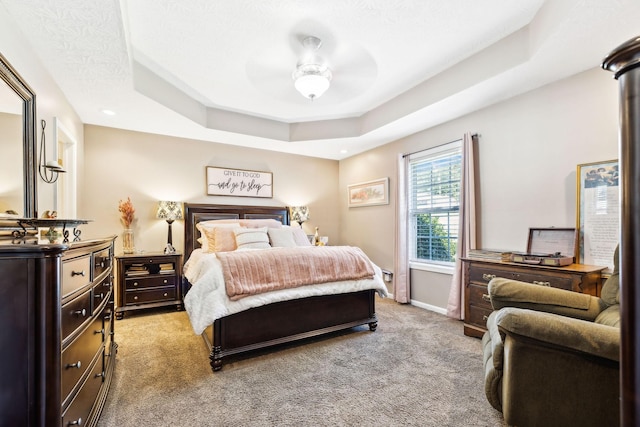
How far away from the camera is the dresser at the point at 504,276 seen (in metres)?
2.23

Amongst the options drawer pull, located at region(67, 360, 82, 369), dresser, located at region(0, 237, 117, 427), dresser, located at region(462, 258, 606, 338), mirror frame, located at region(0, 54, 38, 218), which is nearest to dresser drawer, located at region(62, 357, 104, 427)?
dresser, located at region(0, 237, 117, 427)

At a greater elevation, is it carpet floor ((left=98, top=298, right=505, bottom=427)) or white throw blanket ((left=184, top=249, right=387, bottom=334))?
white throw blanket ((left=184, top=249, right=387, bottom=334))

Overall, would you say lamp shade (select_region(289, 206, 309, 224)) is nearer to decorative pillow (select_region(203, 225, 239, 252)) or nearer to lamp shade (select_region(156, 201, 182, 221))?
decorative pillow (select_region(203, 225, 239, 252))

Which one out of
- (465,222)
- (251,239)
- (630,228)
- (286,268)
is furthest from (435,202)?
(630,228)

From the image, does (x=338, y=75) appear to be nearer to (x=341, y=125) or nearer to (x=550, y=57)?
(x=341, y=125)

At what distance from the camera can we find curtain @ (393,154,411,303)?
13.8 ft

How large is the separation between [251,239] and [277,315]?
124 centimetres

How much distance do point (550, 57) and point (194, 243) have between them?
4.44m

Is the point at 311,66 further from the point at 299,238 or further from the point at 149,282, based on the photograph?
the point at 149,282

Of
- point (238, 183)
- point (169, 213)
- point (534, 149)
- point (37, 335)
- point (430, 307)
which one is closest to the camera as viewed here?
point (37, 335)

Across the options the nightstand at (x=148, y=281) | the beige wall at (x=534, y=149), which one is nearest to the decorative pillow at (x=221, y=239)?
the nightstand at (x=148, y=281)

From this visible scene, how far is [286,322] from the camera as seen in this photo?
2.74m

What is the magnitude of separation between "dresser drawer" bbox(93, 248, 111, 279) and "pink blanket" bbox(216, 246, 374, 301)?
0.81 meters

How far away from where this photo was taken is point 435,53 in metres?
2.73
